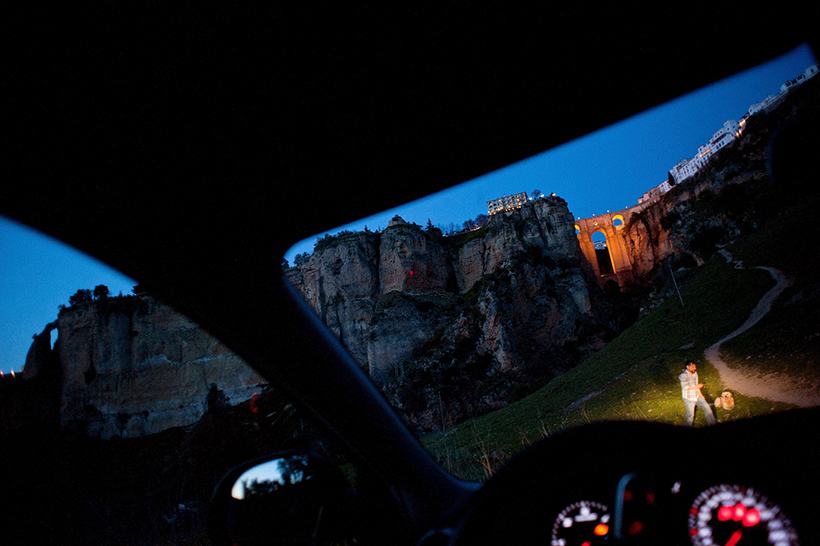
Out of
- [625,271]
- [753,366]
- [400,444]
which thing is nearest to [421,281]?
→ [625,271]

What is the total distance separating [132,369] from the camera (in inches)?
2136

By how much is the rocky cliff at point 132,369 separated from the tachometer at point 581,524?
59.3 metres

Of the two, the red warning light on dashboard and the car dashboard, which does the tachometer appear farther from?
the red warning light on dashboard

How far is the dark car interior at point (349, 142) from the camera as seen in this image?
875mm

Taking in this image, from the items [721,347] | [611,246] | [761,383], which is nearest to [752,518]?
[761,383]

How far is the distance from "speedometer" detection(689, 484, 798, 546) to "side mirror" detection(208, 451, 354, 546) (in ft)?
6.19

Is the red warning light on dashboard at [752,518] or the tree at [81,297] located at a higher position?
the tree at [81,297]

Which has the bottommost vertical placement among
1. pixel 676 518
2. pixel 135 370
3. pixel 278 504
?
pixel 278 504

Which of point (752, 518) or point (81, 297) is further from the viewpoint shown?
point (81, 297)

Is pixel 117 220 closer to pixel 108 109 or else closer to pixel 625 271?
pixel 108 109

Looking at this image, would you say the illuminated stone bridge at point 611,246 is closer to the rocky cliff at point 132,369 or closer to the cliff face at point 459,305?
the cliff face at point 459,305

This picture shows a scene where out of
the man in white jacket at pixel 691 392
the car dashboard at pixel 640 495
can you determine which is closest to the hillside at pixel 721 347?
the car dashboard at pixel 640 495

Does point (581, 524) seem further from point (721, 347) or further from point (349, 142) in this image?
point (721, 347)

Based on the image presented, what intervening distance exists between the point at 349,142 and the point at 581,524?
157 cm
